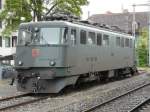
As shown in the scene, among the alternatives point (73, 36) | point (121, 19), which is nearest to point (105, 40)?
point (73, 36)

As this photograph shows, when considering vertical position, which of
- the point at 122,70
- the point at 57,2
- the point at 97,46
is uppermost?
the point at 57,2

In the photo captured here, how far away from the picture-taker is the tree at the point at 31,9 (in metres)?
30.3

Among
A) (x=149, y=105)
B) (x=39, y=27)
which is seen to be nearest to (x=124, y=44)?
(x=39, y=27)

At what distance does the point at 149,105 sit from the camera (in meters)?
16.6

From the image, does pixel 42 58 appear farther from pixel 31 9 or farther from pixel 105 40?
pixel 31 9

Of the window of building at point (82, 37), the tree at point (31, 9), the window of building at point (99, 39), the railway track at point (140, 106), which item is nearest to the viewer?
the railway track at point (140, 106)

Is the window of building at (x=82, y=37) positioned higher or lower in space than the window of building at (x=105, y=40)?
higher

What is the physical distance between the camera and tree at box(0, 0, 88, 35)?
30312 mm

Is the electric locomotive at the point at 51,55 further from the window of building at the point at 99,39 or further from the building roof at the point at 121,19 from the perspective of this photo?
the building roof at the point at 121,19

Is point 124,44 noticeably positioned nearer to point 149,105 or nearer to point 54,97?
point 54,97

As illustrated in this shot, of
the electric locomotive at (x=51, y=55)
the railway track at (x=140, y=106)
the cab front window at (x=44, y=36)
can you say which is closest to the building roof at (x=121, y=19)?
the electric locomotive at (x=51, y=55)

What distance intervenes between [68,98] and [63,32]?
2.61 metres

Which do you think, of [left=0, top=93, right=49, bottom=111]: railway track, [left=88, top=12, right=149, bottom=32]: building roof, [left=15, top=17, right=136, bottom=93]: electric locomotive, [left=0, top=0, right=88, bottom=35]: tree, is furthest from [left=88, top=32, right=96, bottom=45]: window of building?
[left=88, top=12, right=149, bottom=32]: building roof

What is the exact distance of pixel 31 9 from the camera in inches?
1212
